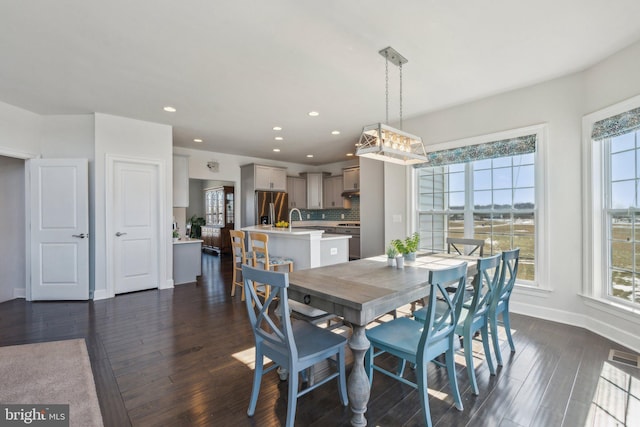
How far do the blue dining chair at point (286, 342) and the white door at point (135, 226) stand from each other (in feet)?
12.3

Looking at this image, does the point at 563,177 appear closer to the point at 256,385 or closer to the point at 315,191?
the point at 256,385

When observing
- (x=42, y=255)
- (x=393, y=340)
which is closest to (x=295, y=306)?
(x=393, y=340)

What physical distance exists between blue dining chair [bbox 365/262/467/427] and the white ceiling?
6.36 ft

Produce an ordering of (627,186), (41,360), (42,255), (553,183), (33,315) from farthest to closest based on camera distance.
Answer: (42,255) → (33,315) → (553,183) → (627,186) → (41,360)

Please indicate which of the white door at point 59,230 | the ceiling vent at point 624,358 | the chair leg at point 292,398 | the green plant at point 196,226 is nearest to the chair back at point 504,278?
the ceiling vent at point 624,358

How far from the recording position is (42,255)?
4242mm

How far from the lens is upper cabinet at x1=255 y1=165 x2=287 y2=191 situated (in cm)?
732

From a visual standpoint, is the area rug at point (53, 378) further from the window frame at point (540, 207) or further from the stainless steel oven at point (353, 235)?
the stainless steel oven at point (353, 235)

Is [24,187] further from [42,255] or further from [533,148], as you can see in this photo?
[533,148]

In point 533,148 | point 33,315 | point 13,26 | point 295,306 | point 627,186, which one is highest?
point 13,26

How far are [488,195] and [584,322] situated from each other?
1.70 meters

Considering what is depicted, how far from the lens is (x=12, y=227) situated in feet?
14.6

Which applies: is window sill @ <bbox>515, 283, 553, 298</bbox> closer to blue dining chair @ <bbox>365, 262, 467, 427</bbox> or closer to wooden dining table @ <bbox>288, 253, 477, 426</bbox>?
wooden dining table @ <bbox>288, 253, 477, 426</bbox>

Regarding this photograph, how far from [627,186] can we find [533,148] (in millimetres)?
923
